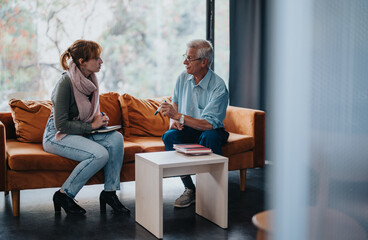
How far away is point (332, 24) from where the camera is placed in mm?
607

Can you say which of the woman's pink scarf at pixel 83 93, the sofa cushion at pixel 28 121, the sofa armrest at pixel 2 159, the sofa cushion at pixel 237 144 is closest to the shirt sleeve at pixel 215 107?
the sofa cushion at pixel 237 144

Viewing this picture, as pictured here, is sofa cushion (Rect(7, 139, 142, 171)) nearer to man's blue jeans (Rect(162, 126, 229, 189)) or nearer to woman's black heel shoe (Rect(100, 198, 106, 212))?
woman's black heel shoe (Rect(100, 198, 106, 212))

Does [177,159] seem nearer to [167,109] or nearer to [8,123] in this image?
[167,109]

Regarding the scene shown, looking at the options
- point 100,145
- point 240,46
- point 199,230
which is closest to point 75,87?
point 100,145

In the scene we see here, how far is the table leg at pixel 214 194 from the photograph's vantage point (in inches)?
96.3

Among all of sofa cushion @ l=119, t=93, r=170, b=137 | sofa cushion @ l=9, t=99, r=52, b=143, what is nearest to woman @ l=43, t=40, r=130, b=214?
sofa cushion @ l=9, t=99, r=52, b=143

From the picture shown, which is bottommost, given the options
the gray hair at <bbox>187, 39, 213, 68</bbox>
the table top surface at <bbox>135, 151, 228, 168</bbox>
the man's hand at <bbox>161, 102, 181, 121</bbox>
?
the table top surface at <bbox>135, 151, 228, 168</bbox>

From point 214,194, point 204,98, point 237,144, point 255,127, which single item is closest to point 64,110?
point 204,98

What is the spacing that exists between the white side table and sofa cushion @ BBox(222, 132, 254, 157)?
493 mm

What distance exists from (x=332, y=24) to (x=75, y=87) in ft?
7.30

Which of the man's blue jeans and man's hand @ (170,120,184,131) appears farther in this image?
man's hand @ (170,120,184,131)

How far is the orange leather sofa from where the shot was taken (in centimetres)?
256

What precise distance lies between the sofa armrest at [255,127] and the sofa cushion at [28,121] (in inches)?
56.5

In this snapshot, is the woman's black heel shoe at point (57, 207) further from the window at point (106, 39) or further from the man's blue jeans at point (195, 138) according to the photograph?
the window at point (106, 39)
